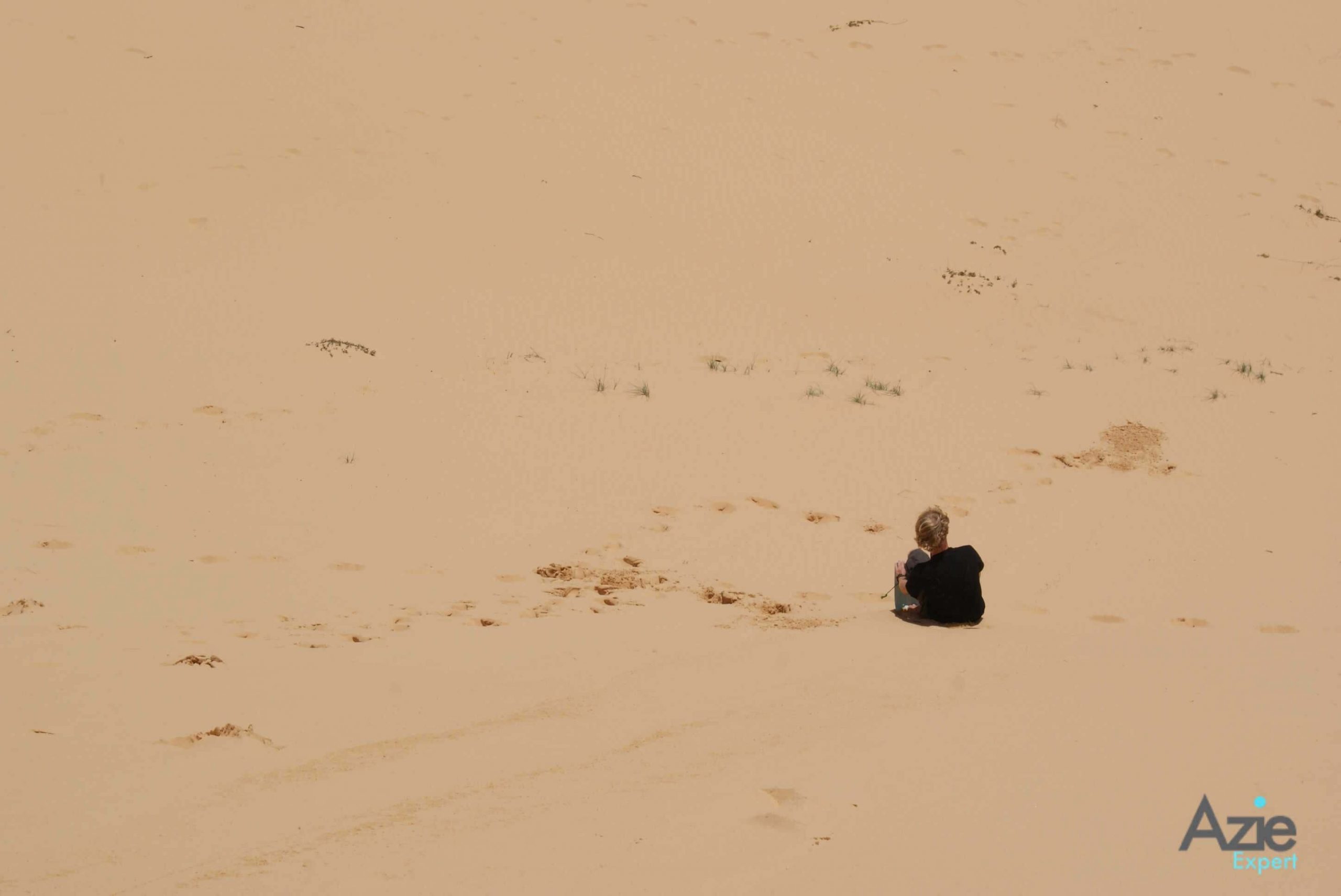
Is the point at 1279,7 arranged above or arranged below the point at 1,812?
above

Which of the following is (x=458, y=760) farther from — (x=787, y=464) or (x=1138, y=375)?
(x=1138, y=375)

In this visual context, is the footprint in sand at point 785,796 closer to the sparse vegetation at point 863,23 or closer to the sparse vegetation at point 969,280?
the sparse vegetation at point 969,280

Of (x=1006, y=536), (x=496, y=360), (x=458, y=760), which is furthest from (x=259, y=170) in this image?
(x=458, y=760)

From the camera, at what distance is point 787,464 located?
7.75m

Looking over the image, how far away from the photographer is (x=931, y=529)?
5625 mm

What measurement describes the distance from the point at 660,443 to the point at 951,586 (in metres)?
2.81

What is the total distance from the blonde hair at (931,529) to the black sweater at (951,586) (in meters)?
0.09

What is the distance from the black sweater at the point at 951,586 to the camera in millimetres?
A: 5492

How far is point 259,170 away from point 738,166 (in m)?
4.75

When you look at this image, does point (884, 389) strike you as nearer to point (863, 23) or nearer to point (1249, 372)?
point (1249, 372)

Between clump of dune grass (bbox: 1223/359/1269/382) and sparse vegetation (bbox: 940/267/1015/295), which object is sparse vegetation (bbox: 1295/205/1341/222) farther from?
sparse vegetation (bbox: 940/267/1015/295)

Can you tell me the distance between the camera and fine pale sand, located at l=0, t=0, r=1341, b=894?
361 centimetres

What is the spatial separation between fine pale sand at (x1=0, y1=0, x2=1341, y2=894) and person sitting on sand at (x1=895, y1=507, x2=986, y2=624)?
17 cm

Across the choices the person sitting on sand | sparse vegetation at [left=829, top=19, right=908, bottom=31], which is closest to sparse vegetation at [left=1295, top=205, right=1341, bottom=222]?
sparse vegetation at [left=829, top=19, right=908, bottom=31]
